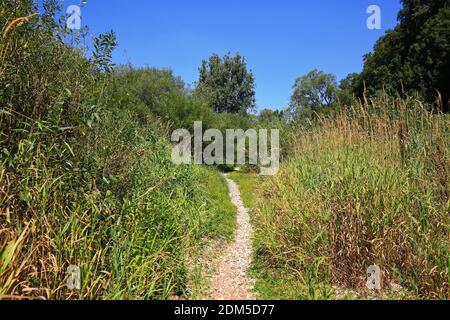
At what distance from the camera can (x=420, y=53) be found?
18.6 metres

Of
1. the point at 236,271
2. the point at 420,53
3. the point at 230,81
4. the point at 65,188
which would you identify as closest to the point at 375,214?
the point at 236,271

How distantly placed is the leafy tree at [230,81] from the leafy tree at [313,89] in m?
10.2

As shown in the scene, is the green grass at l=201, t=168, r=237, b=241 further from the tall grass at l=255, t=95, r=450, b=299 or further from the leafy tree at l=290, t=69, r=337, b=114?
the leafy tree at l=290, t=69, r=337, b=114

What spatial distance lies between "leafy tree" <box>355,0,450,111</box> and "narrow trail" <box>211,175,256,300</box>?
13.4m

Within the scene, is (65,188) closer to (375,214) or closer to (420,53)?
(375,214)

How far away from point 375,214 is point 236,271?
74.1 inches

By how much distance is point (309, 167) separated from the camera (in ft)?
18.4

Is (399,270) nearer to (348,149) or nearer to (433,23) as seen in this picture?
(348,149)

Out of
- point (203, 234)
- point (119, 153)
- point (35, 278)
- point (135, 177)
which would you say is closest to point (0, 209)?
point (35, 278)

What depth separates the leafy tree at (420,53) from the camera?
56.5ft

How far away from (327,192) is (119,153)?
8.77ft

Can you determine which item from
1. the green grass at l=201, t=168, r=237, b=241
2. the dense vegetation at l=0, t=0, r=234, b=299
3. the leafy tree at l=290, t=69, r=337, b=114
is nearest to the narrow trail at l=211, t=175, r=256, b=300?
the green grass at l=201, t=168, r=237, b=241

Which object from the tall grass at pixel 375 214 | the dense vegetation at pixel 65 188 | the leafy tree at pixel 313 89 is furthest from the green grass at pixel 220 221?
the leafy tree at pixel 313 89

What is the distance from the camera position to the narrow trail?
11.8ft
